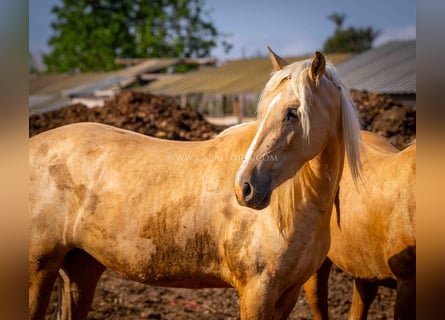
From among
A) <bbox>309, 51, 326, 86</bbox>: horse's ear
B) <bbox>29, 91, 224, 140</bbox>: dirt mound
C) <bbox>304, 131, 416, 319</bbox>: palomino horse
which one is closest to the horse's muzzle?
<bbox>309, 51, 326, 86</bbox>: horse's ear

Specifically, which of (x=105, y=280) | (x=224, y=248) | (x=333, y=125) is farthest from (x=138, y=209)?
(x=105, y=280)

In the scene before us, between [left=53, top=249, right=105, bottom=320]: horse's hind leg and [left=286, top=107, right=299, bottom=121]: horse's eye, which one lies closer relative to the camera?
[left=286, top=107, right=299, bottom=121]: horse's eye

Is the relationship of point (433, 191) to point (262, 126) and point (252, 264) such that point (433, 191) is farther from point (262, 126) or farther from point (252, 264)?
point (252, 264)

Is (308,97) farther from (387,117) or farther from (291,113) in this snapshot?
(387,117)

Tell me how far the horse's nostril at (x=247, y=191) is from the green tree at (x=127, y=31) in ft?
95.3

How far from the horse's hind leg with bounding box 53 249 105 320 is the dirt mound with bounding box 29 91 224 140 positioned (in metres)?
5.35

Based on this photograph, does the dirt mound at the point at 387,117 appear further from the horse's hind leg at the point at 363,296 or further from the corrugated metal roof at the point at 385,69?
the corrugated metal roof at the point at 385,69

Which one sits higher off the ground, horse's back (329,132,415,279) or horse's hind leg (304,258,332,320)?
horse's back (329,132,415,279)

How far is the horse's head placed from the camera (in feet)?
8.07

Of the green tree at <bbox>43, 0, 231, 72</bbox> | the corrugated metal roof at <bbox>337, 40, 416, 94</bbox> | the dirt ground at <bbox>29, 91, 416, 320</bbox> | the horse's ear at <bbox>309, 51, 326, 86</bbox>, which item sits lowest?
the dirt ground at <bbox>29, 91, 416, 320</bbox>

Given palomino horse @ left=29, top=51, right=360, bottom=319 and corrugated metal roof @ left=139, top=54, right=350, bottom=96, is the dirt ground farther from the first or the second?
corrugated metal roof @ left=139, top=54, right=350, bottom=96

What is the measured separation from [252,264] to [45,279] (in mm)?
1306

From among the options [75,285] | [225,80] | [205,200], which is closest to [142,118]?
[75,285]

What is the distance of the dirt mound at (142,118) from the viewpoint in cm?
925
